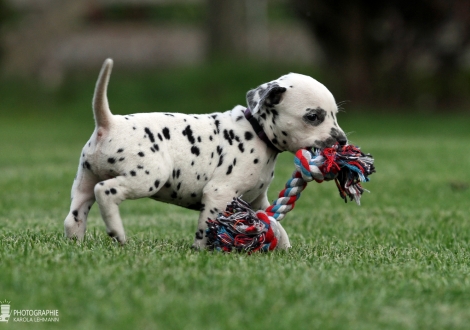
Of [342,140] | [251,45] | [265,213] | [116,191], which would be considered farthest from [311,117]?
[251,45]

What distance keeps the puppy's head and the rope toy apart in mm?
85

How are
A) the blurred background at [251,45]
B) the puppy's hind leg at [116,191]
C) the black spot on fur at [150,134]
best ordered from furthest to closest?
the blurred background at [251,45], the black spot on fur at [150,134], the puppy's hind leg at [116,191]

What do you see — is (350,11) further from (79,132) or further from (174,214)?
(174,214)

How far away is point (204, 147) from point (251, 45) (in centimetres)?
2148

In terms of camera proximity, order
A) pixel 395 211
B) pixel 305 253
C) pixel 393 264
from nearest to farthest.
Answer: pixel 393 264 < pixel 305 253 < pixel 395 211

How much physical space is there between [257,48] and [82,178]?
21473 millimetres

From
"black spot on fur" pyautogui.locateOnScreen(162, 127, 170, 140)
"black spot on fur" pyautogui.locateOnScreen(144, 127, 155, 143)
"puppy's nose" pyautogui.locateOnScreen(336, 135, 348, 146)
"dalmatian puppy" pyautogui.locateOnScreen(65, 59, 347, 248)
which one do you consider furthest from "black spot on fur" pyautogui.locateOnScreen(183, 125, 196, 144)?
"puppy's nose" pyautogui.locateOnScreen(336, 135, 348, 146)

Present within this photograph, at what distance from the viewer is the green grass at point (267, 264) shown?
117 inches

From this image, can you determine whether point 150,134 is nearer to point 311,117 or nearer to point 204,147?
point 204,147

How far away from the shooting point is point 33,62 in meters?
23.9

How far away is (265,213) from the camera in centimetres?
443

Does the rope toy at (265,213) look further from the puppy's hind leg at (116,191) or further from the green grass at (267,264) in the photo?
the puppy's hind leg at (116,191)

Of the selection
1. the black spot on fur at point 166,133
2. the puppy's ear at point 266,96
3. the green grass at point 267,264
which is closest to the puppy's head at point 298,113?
the puppy's ear at point 266,96

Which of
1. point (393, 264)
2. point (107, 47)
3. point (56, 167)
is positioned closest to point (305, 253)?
point (393, 264)
